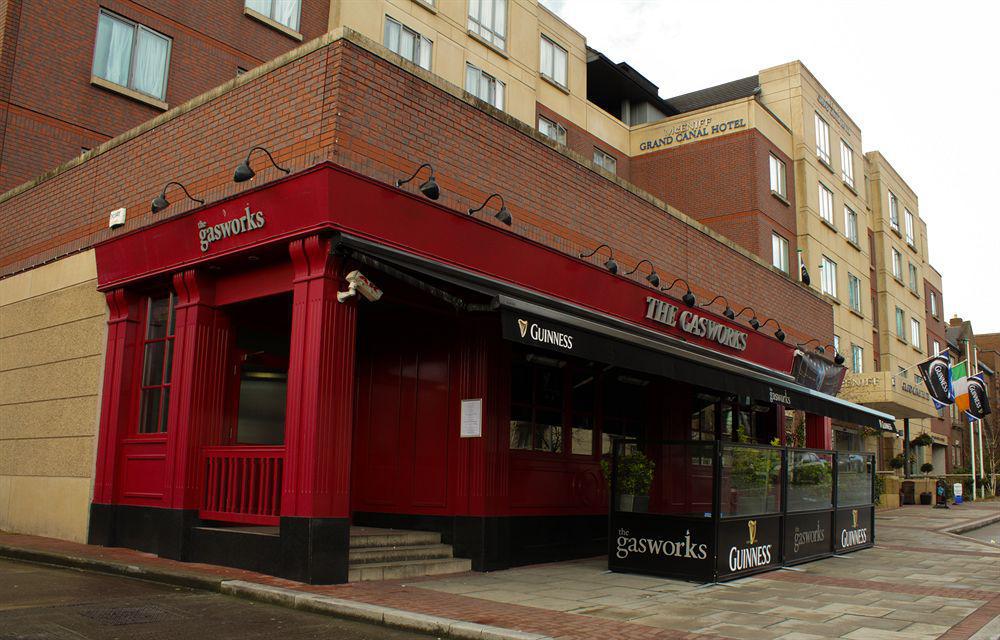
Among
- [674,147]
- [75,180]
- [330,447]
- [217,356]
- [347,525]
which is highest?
[674,147]

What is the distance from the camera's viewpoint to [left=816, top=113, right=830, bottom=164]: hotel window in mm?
34750

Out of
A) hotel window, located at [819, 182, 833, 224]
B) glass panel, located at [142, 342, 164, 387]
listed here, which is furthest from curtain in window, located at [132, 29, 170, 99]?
hotel window, located at [819, 182, 833, 224]

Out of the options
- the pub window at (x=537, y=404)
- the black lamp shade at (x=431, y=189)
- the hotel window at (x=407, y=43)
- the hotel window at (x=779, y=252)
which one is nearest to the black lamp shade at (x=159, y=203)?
the black lamp shade at (x=431, y=189)

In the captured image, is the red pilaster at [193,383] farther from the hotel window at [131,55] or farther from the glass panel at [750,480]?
the hotel window at [131,55]

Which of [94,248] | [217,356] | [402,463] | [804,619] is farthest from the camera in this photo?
[94,248]

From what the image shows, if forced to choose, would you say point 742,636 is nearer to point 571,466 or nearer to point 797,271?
point 571,466

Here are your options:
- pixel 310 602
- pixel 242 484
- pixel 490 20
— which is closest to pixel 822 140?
pixel 490 20

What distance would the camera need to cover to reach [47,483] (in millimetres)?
12922

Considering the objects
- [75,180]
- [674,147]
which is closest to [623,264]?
[75,180]

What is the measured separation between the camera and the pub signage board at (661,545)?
1009 cm

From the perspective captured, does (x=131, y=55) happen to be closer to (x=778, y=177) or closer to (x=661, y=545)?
(x=661, y=545)

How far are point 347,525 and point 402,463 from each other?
9.39 feet

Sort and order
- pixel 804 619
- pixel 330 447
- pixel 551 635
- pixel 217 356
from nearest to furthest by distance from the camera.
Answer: pixel 551 635, pixel 804 619, pixel 330 447, pixel 217 356

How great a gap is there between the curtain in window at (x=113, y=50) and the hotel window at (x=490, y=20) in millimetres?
10143
